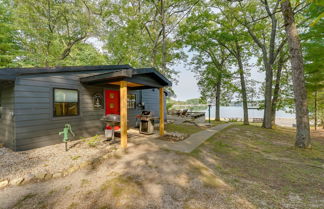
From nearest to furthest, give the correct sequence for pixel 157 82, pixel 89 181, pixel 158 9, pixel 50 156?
pixel 89 181
pixel 50 156
pixel 157 82
pixel 158 9

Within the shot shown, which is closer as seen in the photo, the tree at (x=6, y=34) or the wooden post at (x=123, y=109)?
the wooden post at (x=123, y=109)

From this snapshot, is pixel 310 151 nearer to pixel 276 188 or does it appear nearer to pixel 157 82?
pixel 276 188

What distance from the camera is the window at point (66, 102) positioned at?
507cm

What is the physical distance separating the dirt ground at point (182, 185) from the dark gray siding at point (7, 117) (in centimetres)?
268

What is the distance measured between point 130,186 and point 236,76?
1583 centimetres

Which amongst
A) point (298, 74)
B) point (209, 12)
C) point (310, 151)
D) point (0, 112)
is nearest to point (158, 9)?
point (209, 12)

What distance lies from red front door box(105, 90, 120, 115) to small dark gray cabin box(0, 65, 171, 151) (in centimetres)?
19

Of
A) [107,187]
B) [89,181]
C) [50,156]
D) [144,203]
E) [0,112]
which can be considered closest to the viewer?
[144,203]

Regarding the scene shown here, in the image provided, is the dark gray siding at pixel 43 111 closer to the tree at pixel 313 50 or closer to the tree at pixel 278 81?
the tree at pixel 313 50

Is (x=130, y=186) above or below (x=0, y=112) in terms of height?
below

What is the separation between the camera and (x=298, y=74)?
5438 millimetres

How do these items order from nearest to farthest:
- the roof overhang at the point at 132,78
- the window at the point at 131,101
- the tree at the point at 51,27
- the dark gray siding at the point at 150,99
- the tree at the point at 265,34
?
the roof overhang at the point at 132,78, the window at the point at 131,101, the dark gray siding at the point at 150,99, the tree at the point at 265,34, the tree at the point at 51,27

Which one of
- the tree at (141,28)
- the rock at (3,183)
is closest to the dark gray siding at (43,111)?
the rock at (3,183)

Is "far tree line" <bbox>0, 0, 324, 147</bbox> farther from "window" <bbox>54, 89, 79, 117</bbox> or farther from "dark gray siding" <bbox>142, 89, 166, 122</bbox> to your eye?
"window" <bbox>54, 89, 79, 117</bbox>
